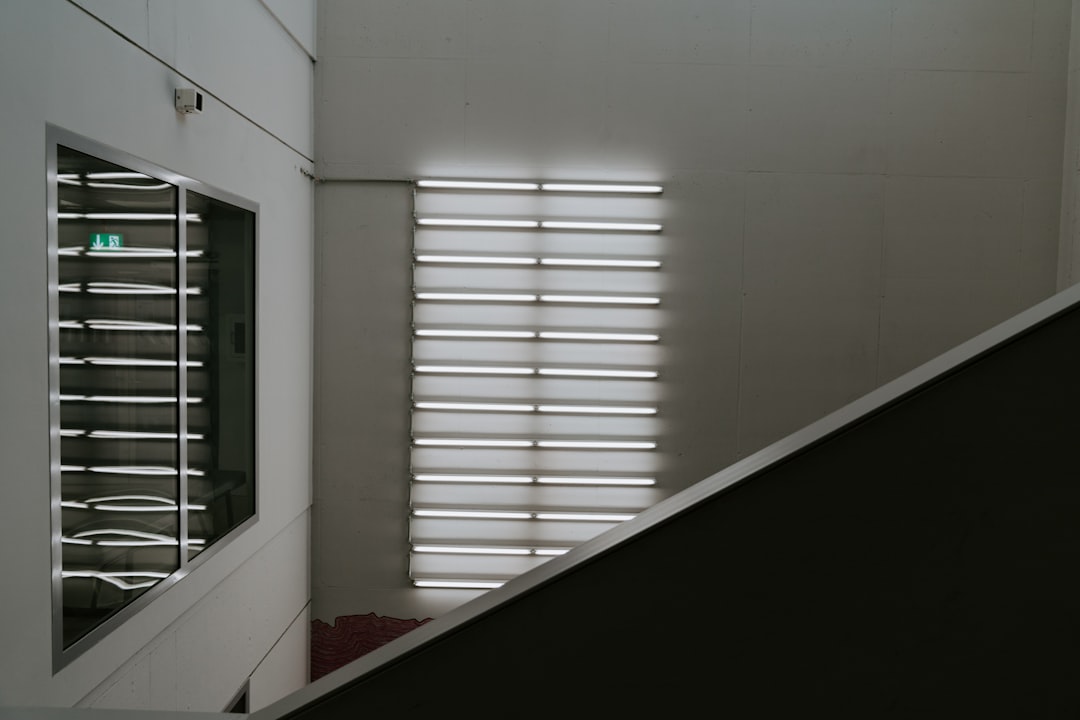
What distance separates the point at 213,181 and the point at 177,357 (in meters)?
0.78

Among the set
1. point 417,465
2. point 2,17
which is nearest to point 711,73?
point 417,465

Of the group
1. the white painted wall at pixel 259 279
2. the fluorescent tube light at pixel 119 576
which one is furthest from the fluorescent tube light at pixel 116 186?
the fluorescent tube light at pixel 119 576

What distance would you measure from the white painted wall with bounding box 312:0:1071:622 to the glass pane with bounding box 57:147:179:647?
2003mm

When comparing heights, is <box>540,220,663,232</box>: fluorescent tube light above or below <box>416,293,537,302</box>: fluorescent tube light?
above

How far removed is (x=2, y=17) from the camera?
1794 millimetres

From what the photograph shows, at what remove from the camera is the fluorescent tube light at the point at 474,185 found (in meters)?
4.57

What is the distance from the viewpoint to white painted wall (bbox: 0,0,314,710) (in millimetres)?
1861

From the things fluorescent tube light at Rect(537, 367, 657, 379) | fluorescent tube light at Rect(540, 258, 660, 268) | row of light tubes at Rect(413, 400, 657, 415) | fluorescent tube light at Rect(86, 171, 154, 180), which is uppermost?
fluorescent tube light at Rect(86, 171, 154, 180)

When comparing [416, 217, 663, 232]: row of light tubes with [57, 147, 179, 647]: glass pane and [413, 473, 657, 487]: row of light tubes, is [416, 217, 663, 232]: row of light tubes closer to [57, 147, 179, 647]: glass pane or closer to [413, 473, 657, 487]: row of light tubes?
[413, 473, 657, 487]: row of light tubes

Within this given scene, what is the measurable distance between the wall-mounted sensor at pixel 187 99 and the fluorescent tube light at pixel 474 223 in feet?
6.33

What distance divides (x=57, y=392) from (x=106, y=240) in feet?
1.66

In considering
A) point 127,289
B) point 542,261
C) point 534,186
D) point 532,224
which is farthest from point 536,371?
point 127,289

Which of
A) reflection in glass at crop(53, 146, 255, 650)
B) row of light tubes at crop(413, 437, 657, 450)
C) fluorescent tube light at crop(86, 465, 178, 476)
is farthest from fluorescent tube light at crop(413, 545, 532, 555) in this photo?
fluorescent tube light at crop(86, 465, 178, 476)

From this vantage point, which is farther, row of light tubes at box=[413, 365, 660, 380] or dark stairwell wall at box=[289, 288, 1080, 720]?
row of light tubes at box=[413, 365, 660, 380]
